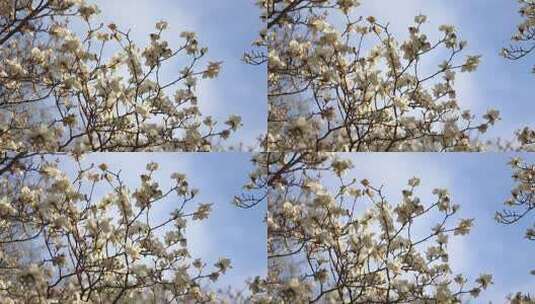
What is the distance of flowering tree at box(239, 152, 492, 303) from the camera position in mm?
2318

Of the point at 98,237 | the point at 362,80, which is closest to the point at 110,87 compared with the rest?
the point at 98,237

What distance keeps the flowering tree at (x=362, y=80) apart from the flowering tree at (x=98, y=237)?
44 cm

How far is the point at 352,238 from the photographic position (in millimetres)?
2330

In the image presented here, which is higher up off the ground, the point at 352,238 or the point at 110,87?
the point at 110,87

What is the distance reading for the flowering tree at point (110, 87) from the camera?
2.41 metres

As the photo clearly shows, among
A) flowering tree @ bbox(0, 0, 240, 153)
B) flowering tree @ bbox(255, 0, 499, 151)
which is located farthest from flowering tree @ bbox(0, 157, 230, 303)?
flowering tree @ bbox(255, 0, 499, 151)

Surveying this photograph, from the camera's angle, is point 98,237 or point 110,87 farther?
point 110,87

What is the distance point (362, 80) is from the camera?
7.92ft

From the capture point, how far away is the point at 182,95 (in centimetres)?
244

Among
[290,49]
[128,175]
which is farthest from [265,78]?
[128,175]

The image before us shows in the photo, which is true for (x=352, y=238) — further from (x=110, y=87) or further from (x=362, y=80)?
(x=110, y=87)

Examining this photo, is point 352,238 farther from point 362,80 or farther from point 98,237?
point 98,237

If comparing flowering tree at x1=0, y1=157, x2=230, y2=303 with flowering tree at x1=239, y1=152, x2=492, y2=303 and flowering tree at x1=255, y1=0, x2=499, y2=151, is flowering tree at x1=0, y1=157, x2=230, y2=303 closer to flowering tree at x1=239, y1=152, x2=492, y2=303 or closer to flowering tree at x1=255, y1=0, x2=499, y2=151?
flowering tree at x1=239, y1=152, x2=492, y2=303

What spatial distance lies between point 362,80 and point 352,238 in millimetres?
478
